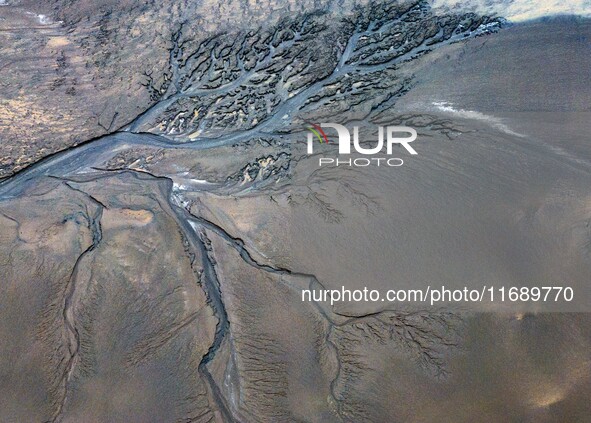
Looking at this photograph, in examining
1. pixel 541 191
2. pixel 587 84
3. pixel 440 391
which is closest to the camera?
pixel 440 391

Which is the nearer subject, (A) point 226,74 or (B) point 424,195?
(B) point 424,195

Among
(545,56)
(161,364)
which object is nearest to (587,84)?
(545,56)

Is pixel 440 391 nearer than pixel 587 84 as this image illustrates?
Yes

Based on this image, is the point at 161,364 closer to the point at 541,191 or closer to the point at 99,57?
the point at 99,57

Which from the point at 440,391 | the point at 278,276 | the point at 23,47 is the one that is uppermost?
the point at 23,47

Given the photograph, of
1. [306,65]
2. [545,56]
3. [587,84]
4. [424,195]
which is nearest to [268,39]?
[306,65]

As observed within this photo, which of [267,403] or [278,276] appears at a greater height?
[278,276]

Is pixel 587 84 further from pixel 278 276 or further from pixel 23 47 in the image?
pixel 23 47

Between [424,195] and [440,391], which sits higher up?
[424,195]

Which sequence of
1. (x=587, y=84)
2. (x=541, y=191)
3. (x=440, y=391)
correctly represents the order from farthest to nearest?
(x=587, y=84)
(x=541, y=191)
(x=440, y=391)
